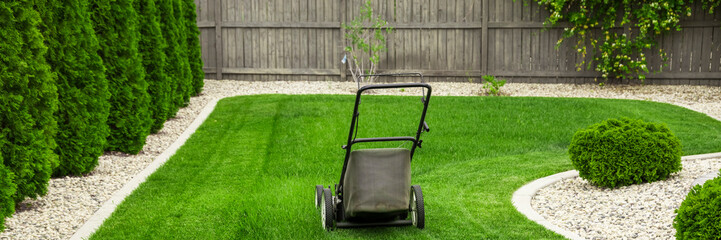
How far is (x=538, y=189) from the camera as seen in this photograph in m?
6.26

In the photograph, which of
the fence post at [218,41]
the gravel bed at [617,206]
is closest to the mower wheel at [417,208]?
the gravel bed at [617,206]

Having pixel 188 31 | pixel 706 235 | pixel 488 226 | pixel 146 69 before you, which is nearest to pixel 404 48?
pixel 188 31

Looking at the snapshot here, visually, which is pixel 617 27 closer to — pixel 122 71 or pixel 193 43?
pixel 193 43

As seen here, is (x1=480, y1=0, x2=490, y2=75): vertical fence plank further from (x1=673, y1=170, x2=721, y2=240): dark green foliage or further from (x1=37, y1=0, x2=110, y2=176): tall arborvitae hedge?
(x1=673, y1=170, x2=721, y2=240): dark green foliage

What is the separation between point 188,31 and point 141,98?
435cm

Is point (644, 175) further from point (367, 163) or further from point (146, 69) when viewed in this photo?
point (146, 69)

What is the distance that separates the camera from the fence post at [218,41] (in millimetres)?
15211

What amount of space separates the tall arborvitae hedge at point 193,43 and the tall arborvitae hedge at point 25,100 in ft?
21.5

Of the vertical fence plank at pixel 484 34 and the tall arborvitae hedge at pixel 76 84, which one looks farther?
the vertical fence plank at pixel 484 34

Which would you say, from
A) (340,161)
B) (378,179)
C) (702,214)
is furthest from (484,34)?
(702,214)

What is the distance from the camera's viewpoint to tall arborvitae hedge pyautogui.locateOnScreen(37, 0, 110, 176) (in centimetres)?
649

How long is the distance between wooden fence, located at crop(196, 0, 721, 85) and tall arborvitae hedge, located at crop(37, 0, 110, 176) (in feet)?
26.5

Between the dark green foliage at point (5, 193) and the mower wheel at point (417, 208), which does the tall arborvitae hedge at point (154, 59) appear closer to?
the dark green foliage at point (5, 193)

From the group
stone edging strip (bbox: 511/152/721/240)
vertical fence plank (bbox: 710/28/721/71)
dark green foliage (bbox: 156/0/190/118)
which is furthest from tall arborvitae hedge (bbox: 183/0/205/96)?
vertical fence plank (bbox: 710/28/721/71)
